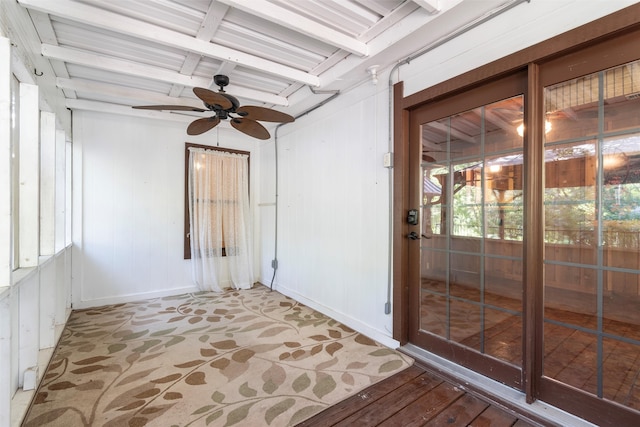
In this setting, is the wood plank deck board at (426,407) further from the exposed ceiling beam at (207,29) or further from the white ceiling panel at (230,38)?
the exposed ceiling beam at (207,29)

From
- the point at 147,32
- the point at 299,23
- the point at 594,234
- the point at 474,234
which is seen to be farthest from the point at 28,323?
the point at 594,234

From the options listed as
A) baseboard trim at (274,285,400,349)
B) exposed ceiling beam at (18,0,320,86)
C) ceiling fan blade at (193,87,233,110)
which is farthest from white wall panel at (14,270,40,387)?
baseboard trim at (274,285,400,349)

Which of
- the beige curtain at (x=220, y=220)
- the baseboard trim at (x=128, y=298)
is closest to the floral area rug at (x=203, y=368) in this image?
the baseboard trim at (x=128, y=298)

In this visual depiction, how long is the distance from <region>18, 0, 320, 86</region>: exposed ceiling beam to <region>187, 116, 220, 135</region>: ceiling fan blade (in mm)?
554

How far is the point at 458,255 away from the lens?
7.64ft

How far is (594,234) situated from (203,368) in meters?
2.88

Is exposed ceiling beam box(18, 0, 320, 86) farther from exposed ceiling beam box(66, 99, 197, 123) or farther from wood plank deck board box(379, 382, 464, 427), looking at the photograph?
wood plank deck board box(379, 382, 464, 427)

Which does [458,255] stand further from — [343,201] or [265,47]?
[265,47]

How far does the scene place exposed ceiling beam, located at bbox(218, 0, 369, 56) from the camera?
1938 millimetres

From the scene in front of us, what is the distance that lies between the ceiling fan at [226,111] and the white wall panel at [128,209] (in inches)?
65.1

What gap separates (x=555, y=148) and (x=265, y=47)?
2.41 m

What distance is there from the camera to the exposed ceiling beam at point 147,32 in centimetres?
196

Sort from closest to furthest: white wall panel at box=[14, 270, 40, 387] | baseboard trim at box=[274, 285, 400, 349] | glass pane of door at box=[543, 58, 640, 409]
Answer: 1. glass pane of door at box=[543, 58, 640, 409]
2. white wall panel at box=[14, 270, 40, 387]
3. baseboard trim at box=[274, 285, 400, 349]

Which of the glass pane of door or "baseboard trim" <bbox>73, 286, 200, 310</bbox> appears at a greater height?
the glass pane of door
